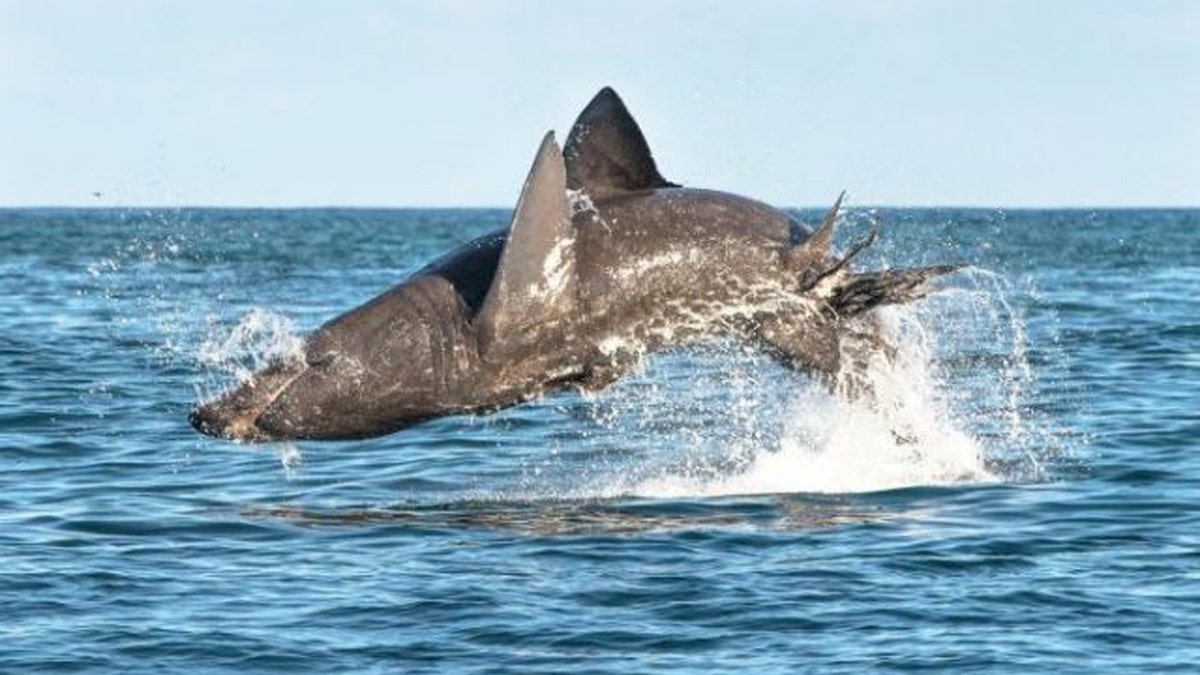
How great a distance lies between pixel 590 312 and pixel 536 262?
0.75m

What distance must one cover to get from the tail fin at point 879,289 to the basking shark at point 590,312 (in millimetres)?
10

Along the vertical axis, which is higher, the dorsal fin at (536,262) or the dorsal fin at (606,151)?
the dorsal fin at (606,151)

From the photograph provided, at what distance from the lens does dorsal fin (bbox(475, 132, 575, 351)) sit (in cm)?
1516

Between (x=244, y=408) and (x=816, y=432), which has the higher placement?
Answer: (x=244, y=408)

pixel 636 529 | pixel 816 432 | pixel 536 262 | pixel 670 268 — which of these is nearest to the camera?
pixel 536 262

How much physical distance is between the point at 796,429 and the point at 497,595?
6.59m

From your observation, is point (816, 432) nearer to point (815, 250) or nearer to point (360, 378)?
point (815, 250)

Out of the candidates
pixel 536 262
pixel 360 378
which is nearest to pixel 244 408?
pixel 360 378

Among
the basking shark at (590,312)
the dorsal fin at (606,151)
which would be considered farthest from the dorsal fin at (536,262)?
the dorsal fin at (606,151)

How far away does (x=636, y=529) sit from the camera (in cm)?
1669

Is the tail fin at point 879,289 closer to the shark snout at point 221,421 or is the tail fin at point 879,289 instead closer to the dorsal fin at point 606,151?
the dorsal fin at point 606,151

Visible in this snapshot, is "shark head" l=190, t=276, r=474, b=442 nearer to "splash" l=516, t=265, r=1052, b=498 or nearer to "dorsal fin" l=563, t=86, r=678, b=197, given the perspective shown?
"dorsal fin" l=563, t=86, r=678, b=197

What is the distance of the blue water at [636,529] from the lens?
13.4 meters

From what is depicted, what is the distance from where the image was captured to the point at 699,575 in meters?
15.0
